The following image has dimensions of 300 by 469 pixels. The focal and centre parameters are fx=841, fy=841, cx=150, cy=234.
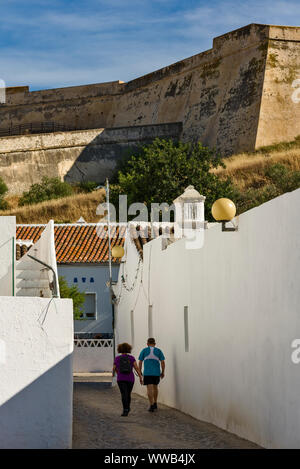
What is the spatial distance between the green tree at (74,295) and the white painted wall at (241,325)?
46.6ft

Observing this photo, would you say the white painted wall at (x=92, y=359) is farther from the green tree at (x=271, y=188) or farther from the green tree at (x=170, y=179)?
the green tree at (x=170, y=179)

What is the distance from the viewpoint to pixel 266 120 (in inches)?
1725

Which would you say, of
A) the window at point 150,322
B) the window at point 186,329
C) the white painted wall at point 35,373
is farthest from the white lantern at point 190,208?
the white painted wall at point 35,373

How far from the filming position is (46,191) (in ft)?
159

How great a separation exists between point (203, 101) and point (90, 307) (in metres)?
20.9

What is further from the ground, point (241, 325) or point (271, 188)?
point (271, 188)

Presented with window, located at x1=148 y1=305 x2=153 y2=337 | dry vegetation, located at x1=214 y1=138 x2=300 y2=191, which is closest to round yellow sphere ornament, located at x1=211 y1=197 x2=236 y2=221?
window, located at x1=148 y1=305 x2=153 y2=337

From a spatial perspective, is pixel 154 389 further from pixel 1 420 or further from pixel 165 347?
pixel 1 420

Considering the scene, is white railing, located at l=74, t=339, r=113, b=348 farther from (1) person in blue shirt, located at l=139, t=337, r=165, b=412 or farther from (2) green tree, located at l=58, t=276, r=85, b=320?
(1) person in blue shirt, located at l=139, t=337, r=165, b=412

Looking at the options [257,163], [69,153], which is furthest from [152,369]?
[69,153]

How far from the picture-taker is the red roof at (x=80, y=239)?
31859 mm

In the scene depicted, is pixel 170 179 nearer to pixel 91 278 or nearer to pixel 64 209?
pixel 91 278

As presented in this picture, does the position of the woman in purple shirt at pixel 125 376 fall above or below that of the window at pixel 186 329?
below

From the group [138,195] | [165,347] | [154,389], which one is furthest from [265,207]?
[138,195]
